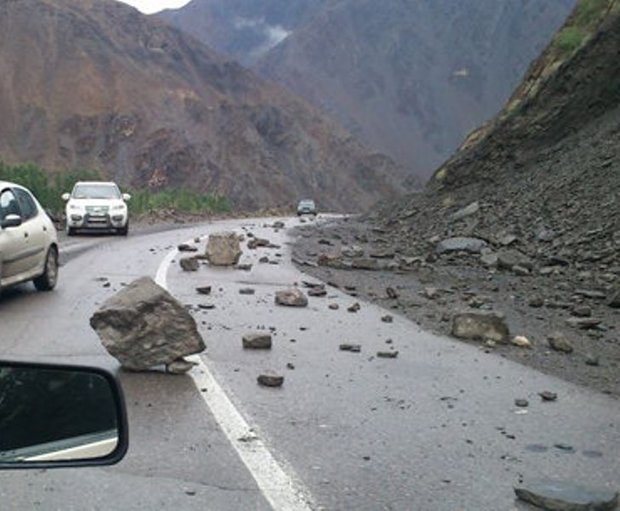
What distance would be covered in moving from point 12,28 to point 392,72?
276ft

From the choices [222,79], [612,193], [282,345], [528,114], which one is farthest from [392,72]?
[282,345]

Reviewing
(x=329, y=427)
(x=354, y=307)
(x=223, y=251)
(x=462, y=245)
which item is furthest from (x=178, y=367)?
(x=462, y=245)

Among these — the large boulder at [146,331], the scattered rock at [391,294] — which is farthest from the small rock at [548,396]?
the scattered rock at [391,294]

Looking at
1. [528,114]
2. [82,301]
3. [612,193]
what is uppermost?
[528,114]

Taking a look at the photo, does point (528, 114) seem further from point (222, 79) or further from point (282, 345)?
point (222, 79)

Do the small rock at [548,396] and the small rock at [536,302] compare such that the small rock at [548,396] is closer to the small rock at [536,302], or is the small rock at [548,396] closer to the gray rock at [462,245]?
the small rock at [536,302]

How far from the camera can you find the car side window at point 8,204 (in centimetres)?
1244

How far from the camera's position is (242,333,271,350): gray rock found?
9.51 m

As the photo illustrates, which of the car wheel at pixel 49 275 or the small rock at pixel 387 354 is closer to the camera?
the small rock at pixel 387 354

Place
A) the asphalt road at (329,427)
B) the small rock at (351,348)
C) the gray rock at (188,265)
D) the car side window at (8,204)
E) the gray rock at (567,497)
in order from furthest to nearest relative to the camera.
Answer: the gray rock at (188,265), the car side window at (8,204), the small rock at (351,348), the asphalt road at (329,427), the gray rock at (567,497)

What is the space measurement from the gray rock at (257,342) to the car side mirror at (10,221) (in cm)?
409

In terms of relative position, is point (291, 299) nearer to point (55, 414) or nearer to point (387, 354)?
point (387, 354)

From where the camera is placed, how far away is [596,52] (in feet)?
95.7

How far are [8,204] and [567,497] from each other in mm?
9546
